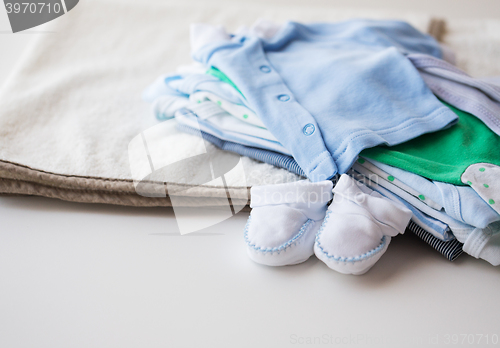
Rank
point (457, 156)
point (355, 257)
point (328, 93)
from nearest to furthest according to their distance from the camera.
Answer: point (355, 257)
point (457, 156)
point (328, 93)

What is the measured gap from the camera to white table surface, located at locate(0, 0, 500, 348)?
1.84 feet

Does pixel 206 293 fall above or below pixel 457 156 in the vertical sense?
below

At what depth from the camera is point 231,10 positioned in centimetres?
136

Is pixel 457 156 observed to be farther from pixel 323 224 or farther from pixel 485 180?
pixel 323 224

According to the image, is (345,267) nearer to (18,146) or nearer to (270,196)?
(270,196)

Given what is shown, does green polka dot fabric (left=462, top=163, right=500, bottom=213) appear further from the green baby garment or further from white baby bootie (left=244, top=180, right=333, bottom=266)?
white baby bootie (left=244, top=180, right=333, bottom=266)

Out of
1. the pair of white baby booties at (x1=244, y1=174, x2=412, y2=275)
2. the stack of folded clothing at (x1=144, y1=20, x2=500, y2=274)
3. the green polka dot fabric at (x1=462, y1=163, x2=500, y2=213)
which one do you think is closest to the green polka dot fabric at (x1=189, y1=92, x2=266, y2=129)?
the stack of folded clothing at (x1=144, y1=20, x2=500, y2=274)

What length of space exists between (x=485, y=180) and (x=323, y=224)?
0.86ft

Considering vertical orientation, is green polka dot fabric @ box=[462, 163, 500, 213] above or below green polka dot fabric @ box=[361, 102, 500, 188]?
above

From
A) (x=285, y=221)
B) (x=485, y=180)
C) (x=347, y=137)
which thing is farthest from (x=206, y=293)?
(x=485, y=180)

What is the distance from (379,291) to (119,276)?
0.40 meters

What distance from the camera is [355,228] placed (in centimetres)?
62

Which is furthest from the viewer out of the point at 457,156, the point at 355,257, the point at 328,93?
the point at 328,93

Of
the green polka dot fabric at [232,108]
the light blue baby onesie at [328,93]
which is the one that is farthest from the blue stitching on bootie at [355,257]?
the green polka dot fabric at [232,108]
